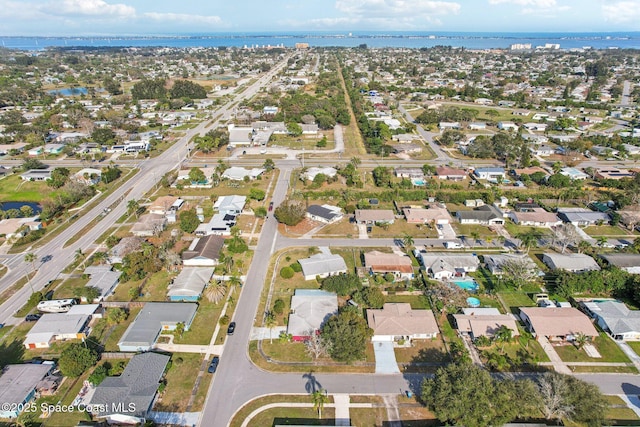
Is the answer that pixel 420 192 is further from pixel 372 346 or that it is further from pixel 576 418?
pixel 576 418

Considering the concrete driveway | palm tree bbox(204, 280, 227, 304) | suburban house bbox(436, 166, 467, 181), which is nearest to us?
the concrete driveway

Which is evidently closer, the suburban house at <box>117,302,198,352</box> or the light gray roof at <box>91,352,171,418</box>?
the light gray roof at <box>91,352,171,418</box>

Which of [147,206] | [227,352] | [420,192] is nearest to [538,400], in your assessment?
[227,352]

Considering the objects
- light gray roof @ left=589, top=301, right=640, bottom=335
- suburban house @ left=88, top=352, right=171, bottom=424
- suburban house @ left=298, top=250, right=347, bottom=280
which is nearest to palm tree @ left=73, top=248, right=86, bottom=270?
suburban house @ left=88, top=352, right=171, bottom=424

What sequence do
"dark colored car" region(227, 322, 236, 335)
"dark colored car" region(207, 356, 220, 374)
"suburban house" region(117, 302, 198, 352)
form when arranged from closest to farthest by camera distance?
"dark colored car" region(207, 356, 220, 374), "suburban house" region(117, 302, 198, 352), "dark colored car" region(227, 322, 236, 335)

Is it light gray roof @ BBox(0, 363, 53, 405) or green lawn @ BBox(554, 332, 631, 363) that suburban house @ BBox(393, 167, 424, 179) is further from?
light gray roof @ BBox(0, 363, 53, 405)

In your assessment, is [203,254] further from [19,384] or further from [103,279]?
[19,384]

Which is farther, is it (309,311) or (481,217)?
(481,217)

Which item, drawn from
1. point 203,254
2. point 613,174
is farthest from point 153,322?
point 613,174
